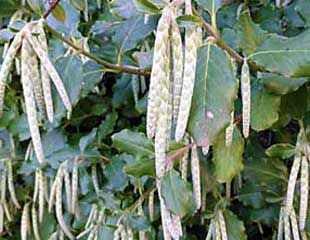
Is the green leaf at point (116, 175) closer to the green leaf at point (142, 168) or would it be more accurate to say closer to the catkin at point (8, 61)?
the green leaf at point (142, 168)

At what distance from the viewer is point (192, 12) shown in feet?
3.12

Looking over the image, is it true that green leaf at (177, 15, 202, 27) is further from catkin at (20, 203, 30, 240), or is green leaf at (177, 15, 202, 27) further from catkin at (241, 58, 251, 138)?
catkin at (20, 203, 30, 240)

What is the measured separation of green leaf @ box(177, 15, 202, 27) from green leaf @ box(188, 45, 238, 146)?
0.10m

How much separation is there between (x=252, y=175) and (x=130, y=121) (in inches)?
18.7

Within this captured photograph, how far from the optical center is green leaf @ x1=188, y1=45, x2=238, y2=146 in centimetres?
98

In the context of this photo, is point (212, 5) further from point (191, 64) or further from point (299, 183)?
point (299, 183)

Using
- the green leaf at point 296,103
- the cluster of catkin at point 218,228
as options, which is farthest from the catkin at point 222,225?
the green leaf at point 296,103

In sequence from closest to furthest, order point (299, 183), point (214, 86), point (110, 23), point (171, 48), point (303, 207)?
1. point (171, 48)
2. point (214, 86)
3. point (303, 207)
4. point (299, 183)
5. point (110, 23)

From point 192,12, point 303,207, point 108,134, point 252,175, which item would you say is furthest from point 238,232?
point 192,12

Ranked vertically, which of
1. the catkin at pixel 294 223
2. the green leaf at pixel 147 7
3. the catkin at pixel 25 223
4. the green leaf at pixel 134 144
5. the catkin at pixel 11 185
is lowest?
the catkin at pixel 25 223

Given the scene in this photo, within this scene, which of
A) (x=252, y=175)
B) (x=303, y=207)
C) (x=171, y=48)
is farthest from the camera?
(x=252, y=175)

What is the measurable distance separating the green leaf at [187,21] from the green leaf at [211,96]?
0.10 metres

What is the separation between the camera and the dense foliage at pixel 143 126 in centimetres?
105

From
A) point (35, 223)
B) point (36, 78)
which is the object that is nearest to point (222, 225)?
point (36, 78)
